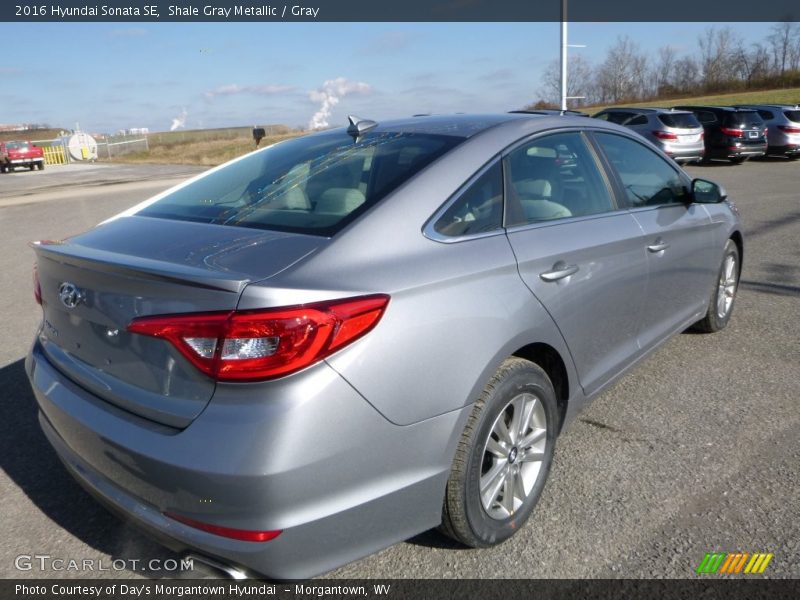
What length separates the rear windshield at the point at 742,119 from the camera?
19.6 metres

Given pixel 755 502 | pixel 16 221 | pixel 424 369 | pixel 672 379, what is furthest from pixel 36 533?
pixel 16 221

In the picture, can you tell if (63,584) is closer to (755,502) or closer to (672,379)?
(755,502)

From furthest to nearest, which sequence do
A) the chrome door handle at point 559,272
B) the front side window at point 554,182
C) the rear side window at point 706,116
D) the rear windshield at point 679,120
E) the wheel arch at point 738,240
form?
the rear side window at point 706,116 → the rear windshield at point 679,120 → the wheel arch at point 738,240 → the front side window at point 554,182 → the chrome door handle at point 559,272

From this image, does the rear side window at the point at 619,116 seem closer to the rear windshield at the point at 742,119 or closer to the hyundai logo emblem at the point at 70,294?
the rear windshield at the point at 742,119

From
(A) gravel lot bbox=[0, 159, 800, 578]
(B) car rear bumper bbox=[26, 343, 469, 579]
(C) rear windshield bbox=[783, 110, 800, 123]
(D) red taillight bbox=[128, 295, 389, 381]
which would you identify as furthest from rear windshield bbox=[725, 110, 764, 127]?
(D) red taillight bbox=[128, 295, 389, 381]

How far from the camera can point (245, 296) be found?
6.29 feet

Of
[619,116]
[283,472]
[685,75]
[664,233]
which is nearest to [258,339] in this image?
[283,472]

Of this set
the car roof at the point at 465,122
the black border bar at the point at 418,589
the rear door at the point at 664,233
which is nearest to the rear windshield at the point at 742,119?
the rear door at the point at 664,233

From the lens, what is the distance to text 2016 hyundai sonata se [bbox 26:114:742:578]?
191cm

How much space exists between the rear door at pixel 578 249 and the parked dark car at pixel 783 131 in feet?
69.6

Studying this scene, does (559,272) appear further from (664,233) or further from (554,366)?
(664,233)

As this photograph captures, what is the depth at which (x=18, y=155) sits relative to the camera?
34.8 metres

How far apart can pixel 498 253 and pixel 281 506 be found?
120cm

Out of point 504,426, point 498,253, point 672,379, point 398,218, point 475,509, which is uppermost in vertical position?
point 398,218
